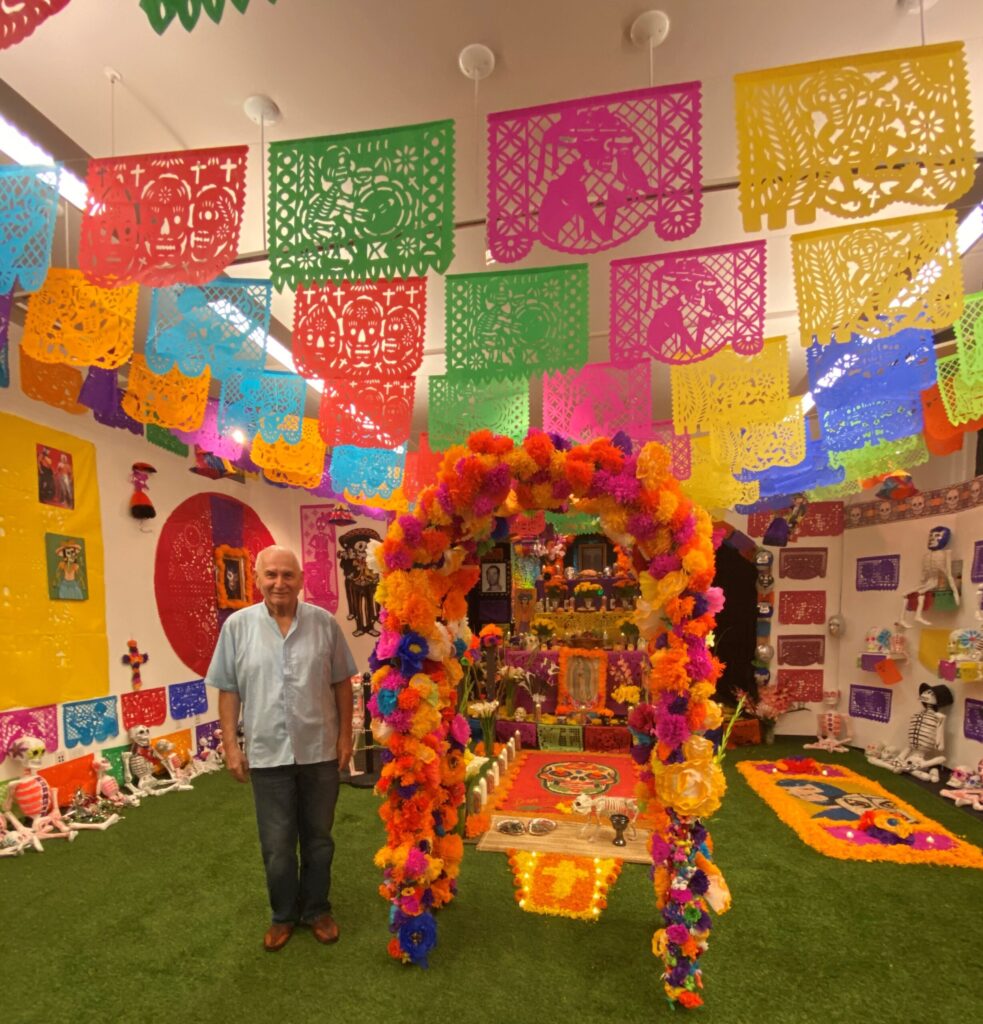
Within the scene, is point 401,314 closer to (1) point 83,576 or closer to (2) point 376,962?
(2) point 376,962

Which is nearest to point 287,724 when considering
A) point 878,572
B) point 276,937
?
point 276,937

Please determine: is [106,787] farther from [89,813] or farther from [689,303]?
[689,303]

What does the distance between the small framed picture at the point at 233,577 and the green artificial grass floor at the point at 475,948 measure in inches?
117

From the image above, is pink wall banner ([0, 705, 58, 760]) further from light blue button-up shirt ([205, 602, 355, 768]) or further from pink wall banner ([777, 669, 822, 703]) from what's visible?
pink wall banner ([777, 669, 822, 703])

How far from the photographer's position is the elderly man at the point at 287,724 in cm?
276

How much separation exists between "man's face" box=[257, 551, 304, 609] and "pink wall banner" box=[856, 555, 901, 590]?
6.16 m

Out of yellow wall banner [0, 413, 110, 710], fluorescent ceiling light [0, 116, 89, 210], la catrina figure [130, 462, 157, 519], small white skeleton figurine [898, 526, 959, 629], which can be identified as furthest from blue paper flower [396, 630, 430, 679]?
small white skeleton figurine [898, 526, 959, 629]

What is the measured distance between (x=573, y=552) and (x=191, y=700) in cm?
496

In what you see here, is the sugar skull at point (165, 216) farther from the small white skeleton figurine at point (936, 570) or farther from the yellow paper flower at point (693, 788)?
the small white skeleton figurine at point (936, 570)

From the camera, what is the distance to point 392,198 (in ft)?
6.30

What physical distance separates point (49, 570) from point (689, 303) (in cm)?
480

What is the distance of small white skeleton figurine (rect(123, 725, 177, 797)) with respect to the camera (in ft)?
16.8

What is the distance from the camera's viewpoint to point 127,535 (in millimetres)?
5473

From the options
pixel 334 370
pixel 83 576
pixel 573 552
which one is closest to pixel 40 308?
pixel 334 370
